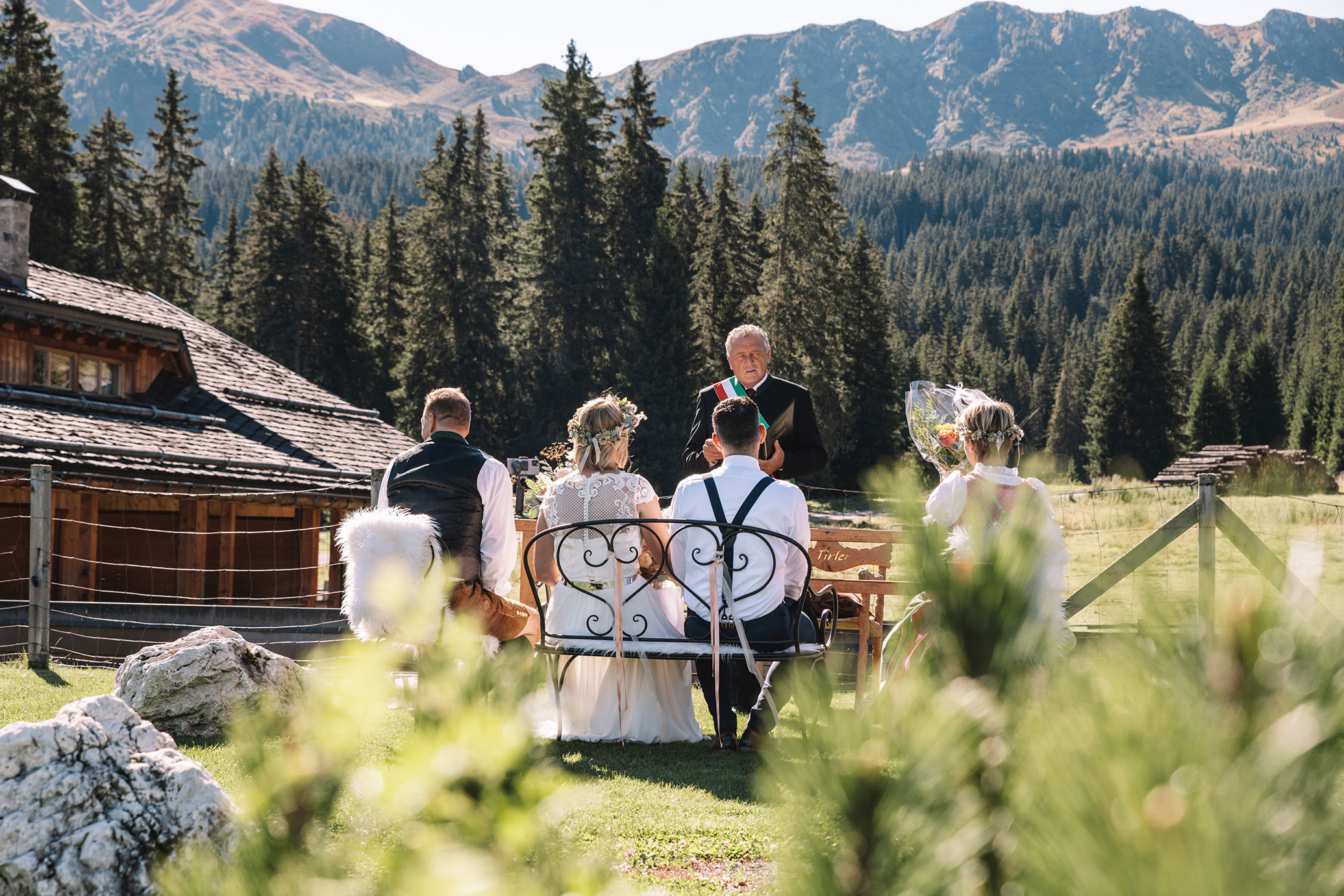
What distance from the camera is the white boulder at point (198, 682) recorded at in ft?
15.3

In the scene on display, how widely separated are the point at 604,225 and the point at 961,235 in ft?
493

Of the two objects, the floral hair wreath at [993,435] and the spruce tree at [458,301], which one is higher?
the spruce tree at [458,301]

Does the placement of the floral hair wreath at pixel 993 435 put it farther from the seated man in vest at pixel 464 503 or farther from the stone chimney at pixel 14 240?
the stone chimney at pixel 14 240

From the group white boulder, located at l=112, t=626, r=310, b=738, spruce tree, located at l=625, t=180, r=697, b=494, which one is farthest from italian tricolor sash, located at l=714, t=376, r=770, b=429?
spruce tree, located at l=625, t=180, r=697, b=494

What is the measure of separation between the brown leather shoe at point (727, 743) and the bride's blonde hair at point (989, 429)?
5.70 feet

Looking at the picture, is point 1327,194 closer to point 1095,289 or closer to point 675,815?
point 1095,289

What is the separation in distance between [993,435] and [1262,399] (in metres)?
80.8

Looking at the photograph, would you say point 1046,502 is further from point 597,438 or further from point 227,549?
point 227,549

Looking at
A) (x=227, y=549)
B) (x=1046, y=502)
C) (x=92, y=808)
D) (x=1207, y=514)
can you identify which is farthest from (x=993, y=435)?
(x=227, y=549)

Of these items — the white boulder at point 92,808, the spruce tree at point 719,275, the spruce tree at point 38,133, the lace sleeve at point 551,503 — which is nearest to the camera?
the white boulder at point 92,808

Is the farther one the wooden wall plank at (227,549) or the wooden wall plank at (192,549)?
the wooden wall plank at (227,549)

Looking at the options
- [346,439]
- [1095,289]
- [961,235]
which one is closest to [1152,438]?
[346,439]

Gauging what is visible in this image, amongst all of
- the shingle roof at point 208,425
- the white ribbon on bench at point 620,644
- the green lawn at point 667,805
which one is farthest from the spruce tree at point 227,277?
the white ribbon on bench at point 620,644

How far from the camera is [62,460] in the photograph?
502 inches
